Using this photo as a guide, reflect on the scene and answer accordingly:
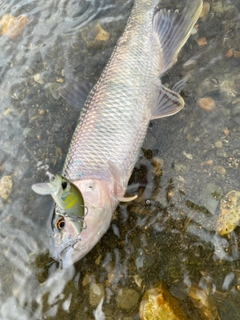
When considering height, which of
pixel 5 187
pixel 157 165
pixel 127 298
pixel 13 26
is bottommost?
pixel 127 298

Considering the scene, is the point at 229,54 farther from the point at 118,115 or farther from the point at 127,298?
the point at 127,298

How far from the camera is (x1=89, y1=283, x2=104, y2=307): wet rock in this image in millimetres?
3418

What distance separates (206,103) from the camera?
12.9ft

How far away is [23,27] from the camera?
193 inches

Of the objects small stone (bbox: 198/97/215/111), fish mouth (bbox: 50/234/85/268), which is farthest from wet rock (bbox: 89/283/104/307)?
small stone (bbox: 198/97/215/111)

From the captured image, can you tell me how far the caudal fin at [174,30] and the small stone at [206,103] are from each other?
0.52m

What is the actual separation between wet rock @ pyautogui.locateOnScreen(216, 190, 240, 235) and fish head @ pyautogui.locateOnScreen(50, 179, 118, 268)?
1.00m

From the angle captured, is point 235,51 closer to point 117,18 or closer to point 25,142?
point 117,18

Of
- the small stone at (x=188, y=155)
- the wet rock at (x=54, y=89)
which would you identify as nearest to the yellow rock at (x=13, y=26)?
the wet rock at (x=54, y=89)

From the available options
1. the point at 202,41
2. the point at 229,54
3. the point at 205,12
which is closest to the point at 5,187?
the point at 202,41

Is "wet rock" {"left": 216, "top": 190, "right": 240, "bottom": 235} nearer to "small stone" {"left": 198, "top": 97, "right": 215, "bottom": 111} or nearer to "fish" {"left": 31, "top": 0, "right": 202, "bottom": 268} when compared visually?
"fish" {"left": 31, "top": 0, "right": 202, "bottom": 268}

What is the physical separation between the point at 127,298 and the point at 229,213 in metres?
1.23

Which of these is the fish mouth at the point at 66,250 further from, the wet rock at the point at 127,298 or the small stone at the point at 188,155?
the small stone at the point at 188,155

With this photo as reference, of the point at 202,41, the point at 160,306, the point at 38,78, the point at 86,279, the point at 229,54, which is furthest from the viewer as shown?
the point at 38,78
